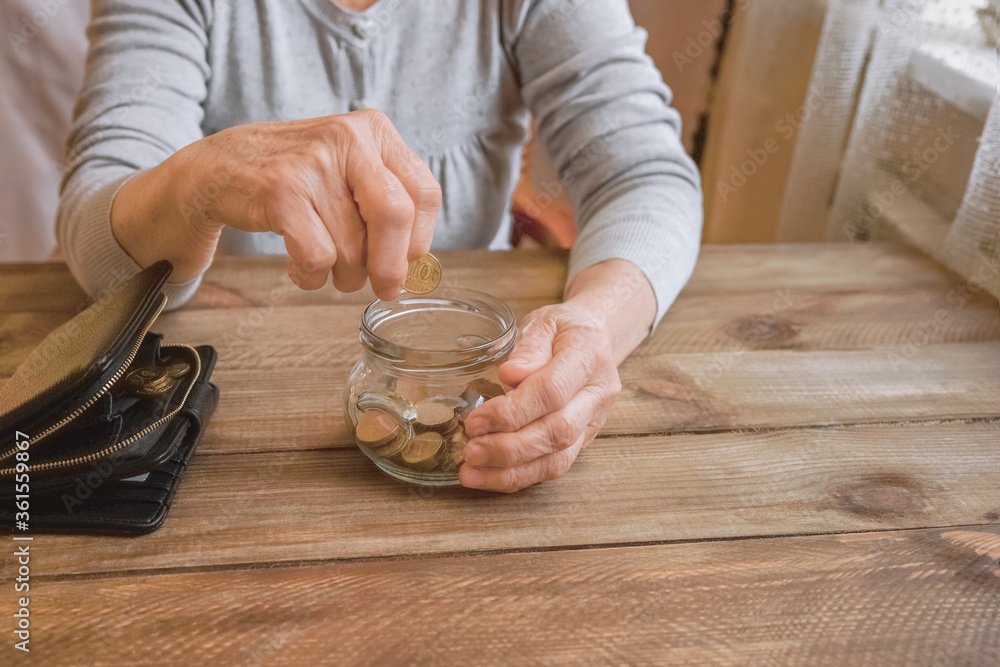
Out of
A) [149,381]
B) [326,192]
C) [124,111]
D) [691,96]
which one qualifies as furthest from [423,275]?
[691,96]

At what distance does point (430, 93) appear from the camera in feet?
4.04

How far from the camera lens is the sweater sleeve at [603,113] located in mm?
1091

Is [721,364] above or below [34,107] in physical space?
above

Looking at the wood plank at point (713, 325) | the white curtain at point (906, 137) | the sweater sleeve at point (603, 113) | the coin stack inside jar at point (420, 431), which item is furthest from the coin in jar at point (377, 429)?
the white curtain at point (906, 137)

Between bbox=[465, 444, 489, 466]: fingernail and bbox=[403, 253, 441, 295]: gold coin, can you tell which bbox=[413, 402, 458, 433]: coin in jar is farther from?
bbox=[403, 253, 441, 295]: gold coin

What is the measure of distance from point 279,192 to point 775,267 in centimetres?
79

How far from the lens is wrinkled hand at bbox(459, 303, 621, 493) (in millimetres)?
618

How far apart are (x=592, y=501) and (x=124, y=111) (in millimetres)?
813

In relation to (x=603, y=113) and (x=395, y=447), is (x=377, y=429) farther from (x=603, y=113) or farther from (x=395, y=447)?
(x=603, y=113)

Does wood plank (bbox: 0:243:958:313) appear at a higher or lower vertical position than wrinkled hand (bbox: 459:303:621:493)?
lower

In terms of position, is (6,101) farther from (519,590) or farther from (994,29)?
(994,29)

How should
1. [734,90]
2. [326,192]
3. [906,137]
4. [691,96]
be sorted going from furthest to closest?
[691,96]
[734,90]
[906,137]
[326,192]

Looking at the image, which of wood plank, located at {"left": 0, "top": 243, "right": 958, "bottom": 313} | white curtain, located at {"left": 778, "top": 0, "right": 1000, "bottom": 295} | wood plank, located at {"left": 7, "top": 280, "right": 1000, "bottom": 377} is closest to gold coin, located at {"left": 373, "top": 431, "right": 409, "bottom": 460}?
wood plank, located at {"left": 7, "top": 280, "right": 1000, "bottom": 377}

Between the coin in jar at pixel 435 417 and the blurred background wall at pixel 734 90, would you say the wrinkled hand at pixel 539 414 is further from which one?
the blurred background wall at pixel 734 90
